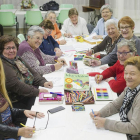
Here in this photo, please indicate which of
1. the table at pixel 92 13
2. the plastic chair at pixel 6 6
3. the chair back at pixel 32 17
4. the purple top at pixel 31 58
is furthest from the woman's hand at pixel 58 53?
the plastic chair at pixel 6 6

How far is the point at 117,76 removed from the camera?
2496mm

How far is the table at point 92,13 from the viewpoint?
755 centimetres

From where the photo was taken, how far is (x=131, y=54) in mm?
2400

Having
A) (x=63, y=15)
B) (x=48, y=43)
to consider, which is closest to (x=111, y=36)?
(x=48, y=43)

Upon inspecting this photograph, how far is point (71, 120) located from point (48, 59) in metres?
1.66

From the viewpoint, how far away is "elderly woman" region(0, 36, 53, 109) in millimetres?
2256

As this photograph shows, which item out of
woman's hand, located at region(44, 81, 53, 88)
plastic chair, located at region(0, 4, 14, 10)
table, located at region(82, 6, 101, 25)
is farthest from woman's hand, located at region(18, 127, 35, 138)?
plastic chair, located at region(0, 4, 14, 10)

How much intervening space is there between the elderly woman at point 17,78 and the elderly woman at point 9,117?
1.13 ft

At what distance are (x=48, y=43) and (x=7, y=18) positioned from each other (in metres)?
3.36

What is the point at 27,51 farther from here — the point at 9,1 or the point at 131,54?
the point at 9,1

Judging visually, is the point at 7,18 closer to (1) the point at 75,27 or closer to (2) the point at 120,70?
(1) the point at 75,27

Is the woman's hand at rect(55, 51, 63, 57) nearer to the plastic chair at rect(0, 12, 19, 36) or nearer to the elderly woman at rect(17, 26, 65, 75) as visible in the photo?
the elderly woman at rect(17, 26, 65, 75)

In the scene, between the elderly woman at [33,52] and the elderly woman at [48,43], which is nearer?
the elderly woman at [33,52]

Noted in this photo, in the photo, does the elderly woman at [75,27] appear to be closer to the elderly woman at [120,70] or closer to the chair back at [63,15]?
the chair back at [63,15]
